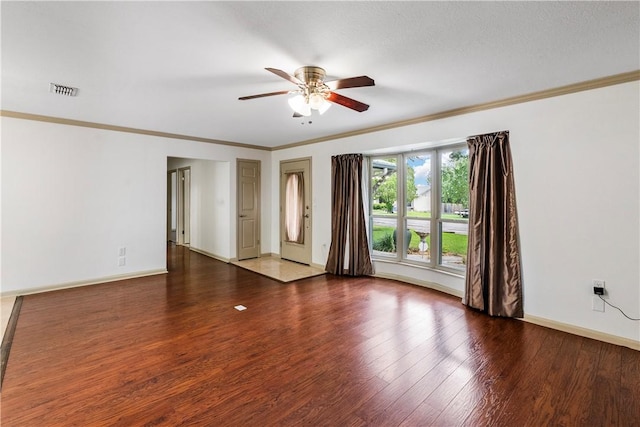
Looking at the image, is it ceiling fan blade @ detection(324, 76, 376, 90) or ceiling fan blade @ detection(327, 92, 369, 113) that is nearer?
ceiling fan blade @ detection(324, 76, 376, 90)

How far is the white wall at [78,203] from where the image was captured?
13.1 ft

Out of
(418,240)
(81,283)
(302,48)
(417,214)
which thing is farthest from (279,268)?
(302,48)

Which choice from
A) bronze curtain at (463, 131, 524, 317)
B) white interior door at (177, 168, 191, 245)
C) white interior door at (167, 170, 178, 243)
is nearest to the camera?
bronze curtain at (463, 131, 524, 317)

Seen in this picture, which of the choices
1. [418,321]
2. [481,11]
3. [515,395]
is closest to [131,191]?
[418,321]

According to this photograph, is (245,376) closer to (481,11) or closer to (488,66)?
(481,11)

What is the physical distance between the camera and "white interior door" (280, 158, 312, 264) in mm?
5965

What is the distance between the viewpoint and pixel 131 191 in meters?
4.91

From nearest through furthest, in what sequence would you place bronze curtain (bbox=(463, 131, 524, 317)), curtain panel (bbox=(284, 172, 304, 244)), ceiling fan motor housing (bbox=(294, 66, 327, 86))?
ceiling fan motor housing (bbox=(294, 66, 327, 86)) < bronze curtain (bbox=(463, 131, 524, 317)) < curtain panel (bbox=(284, 172, 304, 244))

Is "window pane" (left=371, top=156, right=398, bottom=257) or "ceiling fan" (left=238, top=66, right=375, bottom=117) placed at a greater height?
"ceiling fan" (left=238, top=66, right=375, bottom=117)

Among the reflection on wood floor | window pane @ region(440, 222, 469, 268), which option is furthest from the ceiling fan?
the reflection on wood floor

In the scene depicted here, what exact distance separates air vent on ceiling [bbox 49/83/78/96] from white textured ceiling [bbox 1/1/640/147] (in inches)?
2.9

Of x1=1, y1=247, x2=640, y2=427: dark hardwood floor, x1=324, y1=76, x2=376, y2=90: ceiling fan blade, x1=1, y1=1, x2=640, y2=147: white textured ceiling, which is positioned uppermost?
x1=1, y1=1, x2=640, y2=147: white textured ceiling

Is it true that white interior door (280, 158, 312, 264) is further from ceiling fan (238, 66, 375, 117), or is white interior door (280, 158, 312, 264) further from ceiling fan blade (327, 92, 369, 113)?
ceiling fan (238, 66, 375, 117)

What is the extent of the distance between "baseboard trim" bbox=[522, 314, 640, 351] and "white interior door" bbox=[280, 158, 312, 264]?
3.70 metres
